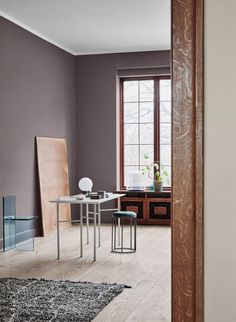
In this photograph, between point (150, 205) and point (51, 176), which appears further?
point (150, 205)

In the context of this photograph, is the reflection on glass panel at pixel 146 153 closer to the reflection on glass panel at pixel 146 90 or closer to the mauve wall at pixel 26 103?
the reflection on glass panel at pixel 146 90

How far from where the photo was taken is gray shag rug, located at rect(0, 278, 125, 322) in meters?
3.63

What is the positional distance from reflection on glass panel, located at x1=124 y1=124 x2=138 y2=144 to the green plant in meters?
0.38

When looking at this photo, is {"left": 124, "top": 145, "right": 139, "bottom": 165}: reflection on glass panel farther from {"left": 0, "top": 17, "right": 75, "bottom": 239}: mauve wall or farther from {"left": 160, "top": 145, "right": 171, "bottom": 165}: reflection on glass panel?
{"left": 0, "top": 17, "right": 75, "bottom": 239}: mauve wall

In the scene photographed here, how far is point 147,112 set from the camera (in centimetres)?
884

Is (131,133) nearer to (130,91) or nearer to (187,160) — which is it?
(130,91)

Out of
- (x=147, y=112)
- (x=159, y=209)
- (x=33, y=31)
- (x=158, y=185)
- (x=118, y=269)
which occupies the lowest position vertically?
(x=118, y=269)

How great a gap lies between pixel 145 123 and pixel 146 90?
570mm

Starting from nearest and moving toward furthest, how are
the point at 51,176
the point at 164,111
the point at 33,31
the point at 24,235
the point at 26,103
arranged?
the point at 24,235, the point at 26,103, the point at 33,31, the point at 51,176, the point at 164,111

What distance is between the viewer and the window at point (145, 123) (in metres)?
8.77

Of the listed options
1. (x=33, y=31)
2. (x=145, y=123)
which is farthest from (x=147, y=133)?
(x=33, y=31)
